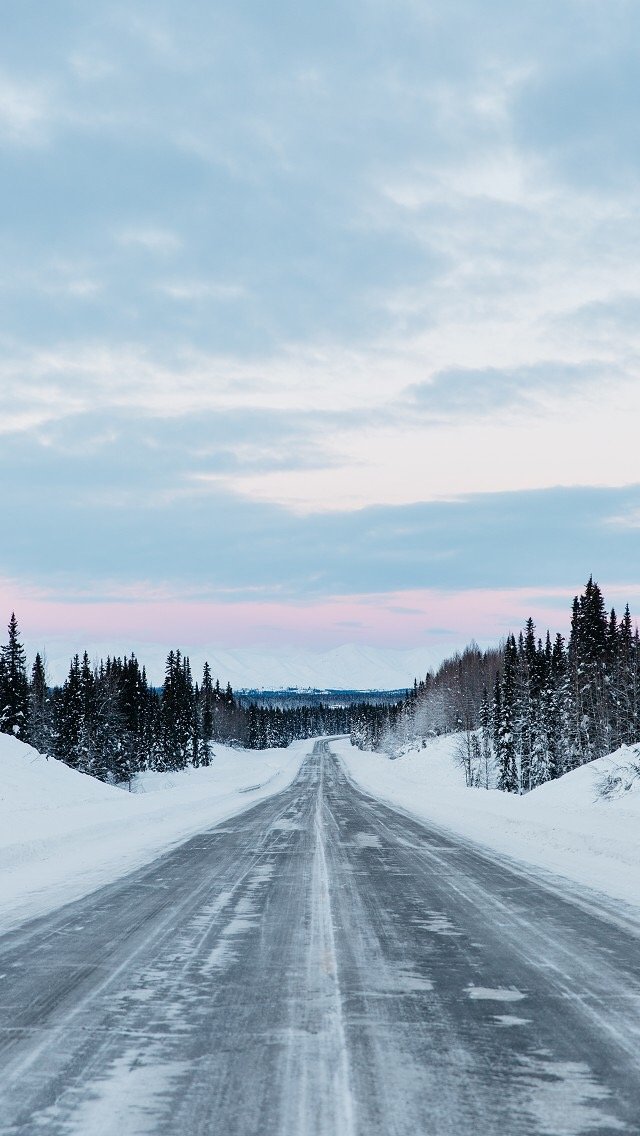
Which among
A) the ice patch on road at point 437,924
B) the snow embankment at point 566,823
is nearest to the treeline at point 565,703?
the snow embankment at point 566,823

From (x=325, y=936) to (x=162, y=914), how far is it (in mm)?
2122

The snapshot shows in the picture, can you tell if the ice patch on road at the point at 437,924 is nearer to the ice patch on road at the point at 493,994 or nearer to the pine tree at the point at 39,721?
the ice patch on road at the point at 493,994

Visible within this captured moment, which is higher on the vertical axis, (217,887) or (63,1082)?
(63,1082)

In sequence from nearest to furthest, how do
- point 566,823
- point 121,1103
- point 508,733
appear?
point 121,1103, point 566,823, point 508,733

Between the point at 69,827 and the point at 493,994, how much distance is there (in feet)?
53.6

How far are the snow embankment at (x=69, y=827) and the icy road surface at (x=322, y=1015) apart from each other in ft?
3.98

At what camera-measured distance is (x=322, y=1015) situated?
5441 millimetres

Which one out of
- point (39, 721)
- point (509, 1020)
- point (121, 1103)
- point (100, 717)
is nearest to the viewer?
point (121, 1103)

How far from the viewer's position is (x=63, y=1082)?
14.2ft

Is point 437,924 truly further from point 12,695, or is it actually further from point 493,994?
point 12,695

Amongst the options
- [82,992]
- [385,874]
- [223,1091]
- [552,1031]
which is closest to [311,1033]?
[223,1091]

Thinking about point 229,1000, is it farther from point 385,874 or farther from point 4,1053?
point 385,874

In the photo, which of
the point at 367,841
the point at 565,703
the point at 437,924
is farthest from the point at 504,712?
the point at 437,924

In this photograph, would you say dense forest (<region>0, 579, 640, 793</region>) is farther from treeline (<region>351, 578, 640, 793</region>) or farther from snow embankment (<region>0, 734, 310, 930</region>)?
snow embankment (<region>0, 734, 310, 930</region>)
